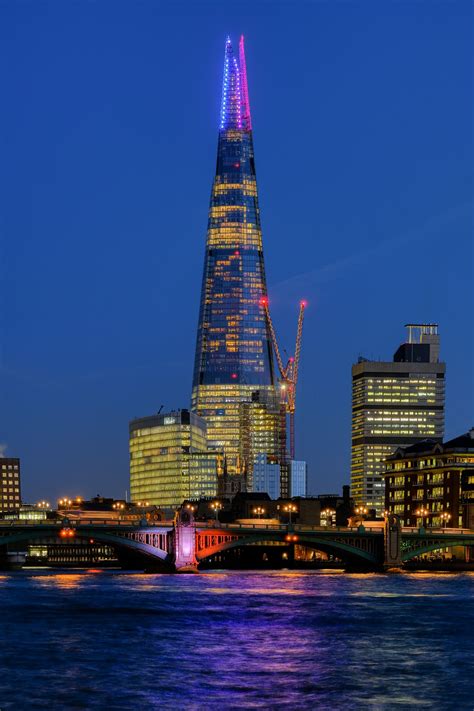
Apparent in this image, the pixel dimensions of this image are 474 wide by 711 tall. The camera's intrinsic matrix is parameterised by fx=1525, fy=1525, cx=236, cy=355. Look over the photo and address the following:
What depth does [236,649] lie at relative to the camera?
105 m

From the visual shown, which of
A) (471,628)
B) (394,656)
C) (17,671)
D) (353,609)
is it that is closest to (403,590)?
(353,609)

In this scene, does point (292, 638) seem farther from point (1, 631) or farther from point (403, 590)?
point (403, 590)

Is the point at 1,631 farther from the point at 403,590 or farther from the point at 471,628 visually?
the point at 403,590

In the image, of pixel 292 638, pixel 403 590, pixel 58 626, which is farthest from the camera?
pixel 403 590

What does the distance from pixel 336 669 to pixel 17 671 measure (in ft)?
64.6

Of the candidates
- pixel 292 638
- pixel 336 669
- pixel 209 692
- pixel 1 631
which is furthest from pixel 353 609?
pixel 209 692

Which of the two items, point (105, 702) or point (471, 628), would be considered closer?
point (105, 702)

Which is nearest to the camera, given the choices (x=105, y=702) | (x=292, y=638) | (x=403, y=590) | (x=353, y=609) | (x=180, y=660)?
(x=105, y=702)

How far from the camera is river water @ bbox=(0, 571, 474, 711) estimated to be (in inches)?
3278

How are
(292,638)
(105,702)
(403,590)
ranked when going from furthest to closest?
(403,590), (292,638), (105,702)

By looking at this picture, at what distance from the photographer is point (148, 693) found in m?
84.4

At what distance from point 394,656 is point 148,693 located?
23.5 meters

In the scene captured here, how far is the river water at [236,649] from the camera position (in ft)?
273

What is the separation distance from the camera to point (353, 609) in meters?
141
